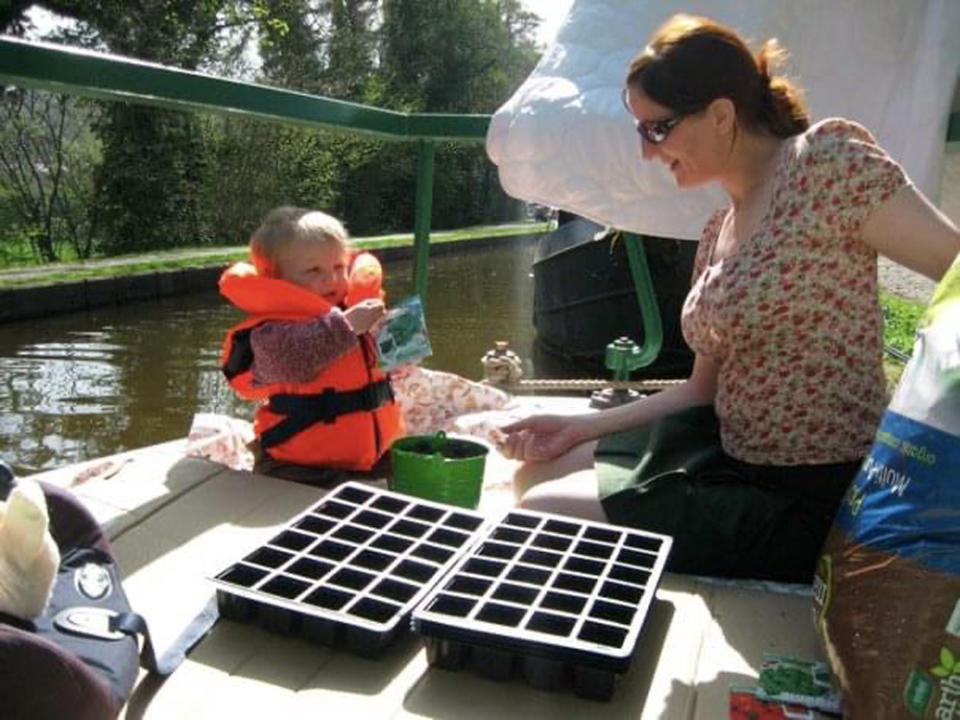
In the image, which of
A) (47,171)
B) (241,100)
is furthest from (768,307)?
(47,171)

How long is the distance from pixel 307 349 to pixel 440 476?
15.0 inches

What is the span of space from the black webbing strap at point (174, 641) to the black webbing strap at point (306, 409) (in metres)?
0.67

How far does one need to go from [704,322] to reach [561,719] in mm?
710

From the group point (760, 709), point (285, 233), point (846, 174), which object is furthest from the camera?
point (285, 233)

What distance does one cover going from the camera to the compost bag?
0.88 m

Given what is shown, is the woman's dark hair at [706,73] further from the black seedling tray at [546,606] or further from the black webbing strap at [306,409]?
the black webbing strap at [306,409]

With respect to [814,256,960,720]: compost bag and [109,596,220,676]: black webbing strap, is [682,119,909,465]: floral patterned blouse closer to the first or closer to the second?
[814,256,960,720]: compost bag

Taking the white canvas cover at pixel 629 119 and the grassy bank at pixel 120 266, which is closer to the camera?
the white canvas cover at pixel 629 119

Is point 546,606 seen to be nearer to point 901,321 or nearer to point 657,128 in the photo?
point 657,128

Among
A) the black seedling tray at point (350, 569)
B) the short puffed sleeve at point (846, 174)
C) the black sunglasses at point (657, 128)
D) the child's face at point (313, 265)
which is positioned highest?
the black sunglasses at point (657, 128)

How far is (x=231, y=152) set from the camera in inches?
517

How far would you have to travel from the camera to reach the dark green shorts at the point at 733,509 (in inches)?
55.1

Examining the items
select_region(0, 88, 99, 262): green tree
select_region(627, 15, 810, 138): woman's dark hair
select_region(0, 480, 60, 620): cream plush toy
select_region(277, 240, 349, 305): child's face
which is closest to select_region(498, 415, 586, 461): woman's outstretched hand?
select_region(277, 240, 349, 305): child's face

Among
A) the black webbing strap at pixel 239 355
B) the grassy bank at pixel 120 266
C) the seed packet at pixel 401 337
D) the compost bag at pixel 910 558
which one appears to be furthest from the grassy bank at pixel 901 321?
the compost bag at pixel 910 558
